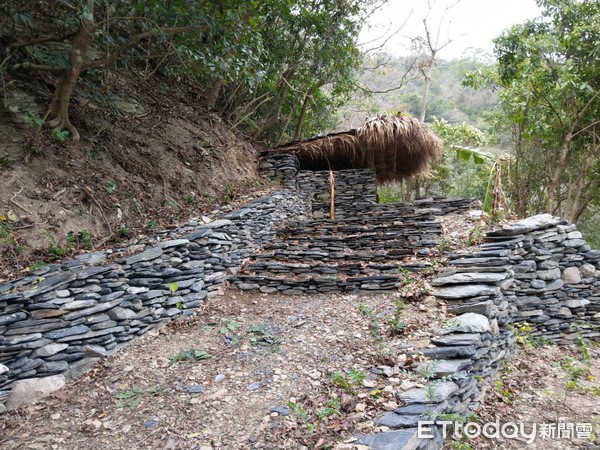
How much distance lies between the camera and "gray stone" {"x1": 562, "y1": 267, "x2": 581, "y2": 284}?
16.1 ft

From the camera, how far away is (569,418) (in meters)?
3.24

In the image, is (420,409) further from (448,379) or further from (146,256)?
(146,256)

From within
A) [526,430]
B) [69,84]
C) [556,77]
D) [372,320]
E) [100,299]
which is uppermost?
[556,77]

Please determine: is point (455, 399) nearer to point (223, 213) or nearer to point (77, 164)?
point (223, 213)

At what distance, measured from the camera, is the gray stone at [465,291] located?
141 inches

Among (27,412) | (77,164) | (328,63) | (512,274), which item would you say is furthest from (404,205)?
(27,412)

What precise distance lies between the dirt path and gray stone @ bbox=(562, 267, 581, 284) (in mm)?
2603

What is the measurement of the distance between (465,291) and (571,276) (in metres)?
2.44

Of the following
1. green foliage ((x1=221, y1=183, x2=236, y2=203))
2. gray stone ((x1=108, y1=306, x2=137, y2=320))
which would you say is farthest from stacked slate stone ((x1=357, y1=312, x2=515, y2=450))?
green foliage ((x1=221, y1=183, x2=236, y2=203))

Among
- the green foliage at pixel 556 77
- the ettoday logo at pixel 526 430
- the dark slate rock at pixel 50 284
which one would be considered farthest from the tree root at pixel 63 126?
the green foliage at pixel 556 77

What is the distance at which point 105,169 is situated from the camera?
459 cm

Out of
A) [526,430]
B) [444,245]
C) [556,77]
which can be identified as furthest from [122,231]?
[556,77]

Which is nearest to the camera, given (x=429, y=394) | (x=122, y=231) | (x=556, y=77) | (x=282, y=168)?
(x=429, y=394)

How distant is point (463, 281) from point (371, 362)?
149 centimetres
